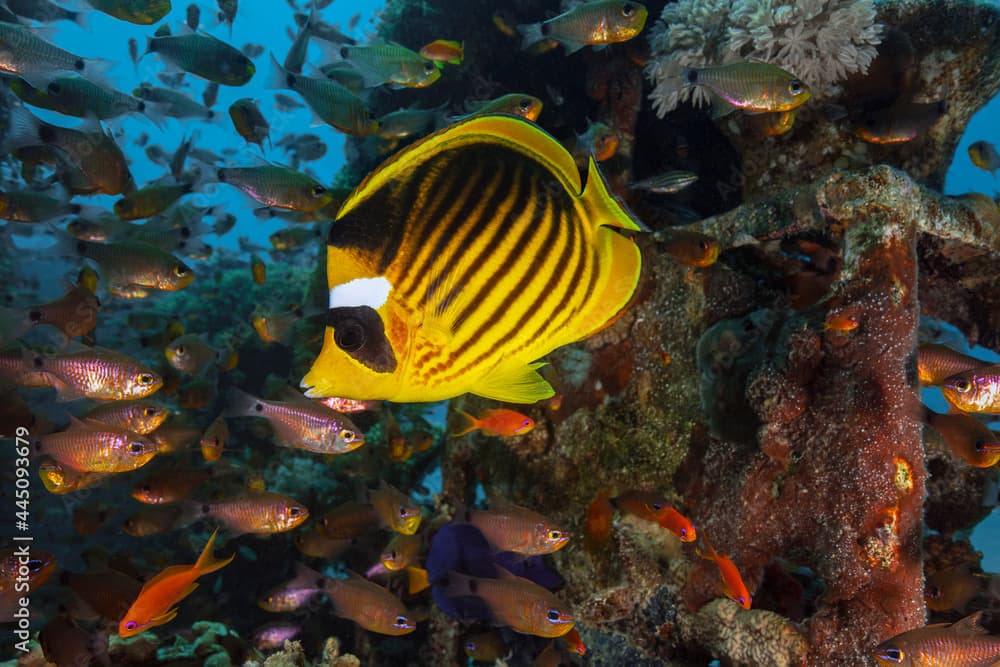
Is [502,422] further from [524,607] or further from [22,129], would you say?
[22,129]

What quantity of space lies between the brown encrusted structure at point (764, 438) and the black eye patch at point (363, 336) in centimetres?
281

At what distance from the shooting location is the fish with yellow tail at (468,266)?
3.23 feet

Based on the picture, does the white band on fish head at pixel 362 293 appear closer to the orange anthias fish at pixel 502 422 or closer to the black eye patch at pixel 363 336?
the black eye patch at pixel 363 336

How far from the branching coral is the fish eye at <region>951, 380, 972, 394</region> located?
2631 mm

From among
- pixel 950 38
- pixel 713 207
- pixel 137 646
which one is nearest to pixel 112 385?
pixel 137 646

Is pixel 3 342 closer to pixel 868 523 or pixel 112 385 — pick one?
pixel 112 385

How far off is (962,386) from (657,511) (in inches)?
67.6

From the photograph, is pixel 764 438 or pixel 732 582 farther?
pixel 764 438

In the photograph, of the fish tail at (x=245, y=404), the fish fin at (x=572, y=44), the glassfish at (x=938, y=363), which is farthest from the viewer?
A: the fish fin at (x=572, y=44)

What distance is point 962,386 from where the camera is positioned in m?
3.04

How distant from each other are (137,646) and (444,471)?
2409mm

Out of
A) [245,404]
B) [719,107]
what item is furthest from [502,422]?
[719,107]

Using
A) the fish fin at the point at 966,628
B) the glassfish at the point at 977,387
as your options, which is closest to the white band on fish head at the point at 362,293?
the fish fin at the point at 966,628

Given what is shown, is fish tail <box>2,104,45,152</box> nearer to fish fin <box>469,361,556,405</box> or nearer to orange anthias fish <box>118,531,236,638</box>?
orange anthias fish <box>118,531,236,638</box>
